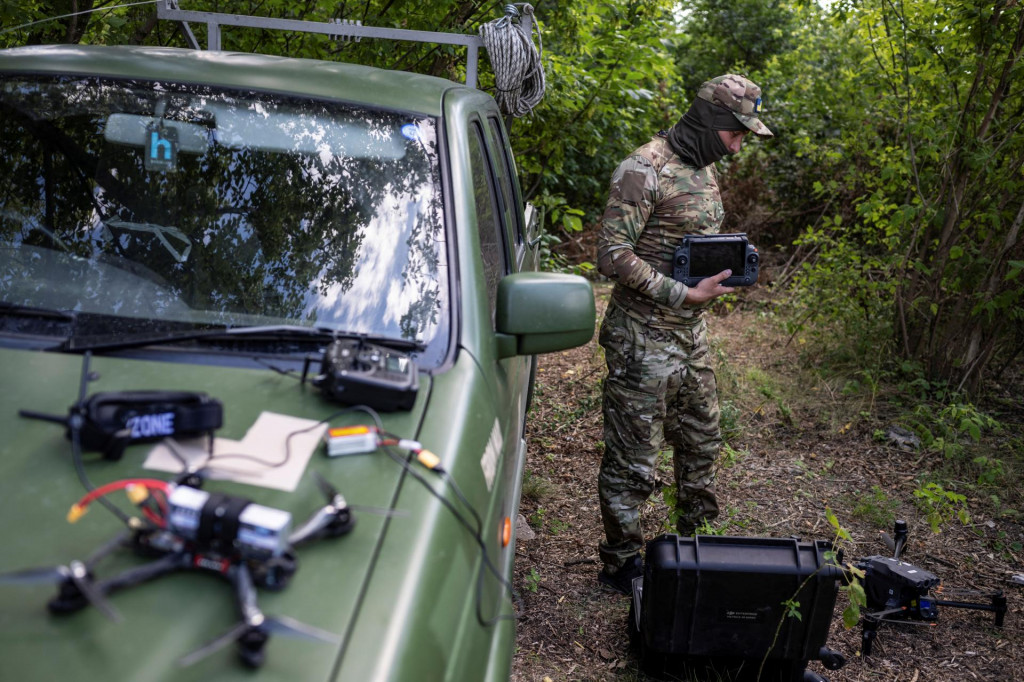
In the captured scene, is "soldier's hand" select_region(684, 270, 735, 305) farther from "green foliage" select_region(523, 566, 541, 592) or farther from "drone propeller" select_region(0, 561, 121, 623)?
"drone propeller" select_region(0, 561, 121, 623)

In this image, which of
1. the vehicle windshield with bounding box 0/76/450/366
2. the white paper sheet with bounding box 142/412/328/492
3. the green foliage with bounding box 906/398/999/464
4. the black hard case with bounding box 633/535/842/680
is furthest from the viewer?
the green foliage with bounding box 906/398/999/464

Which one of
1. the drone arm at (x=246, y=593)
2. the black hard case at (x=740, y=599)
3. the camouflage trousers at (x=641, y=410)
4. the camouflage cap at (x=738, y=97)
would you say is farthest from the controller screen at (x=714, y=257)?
the drone arm at (x=246, y=593)

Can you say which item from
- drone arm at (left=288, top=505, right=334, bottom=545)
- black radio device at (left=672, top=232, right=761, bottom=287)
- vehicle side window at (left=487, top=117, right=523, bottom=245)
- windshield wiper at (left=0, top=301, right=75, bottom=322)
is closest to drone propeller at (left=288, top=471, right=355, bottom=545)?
drone arm at (left=288, top=505, right=334, bottom=545)

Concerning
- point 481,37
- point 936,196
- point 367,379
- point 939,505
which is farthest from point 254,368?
point 936,196

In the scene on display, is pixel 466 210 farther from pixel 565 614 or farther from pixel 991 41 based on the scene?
pixel 991 41

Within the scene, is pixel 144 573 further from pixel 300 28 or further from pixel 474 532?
pixel 300 28

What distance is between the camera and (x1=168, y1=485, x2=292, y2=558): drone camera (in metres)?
1.48

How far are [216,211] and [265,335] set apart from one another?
48cm

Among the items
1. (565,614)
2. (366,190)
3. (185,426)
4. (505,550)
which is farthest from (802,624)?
(185,426)

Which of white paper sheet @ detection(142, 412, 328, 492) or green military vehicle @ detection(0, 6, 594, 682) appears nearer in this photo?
green military vehicle @ detection(0, 6, 594, 682)

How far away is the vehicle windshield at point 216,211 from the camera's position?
2.29 metres

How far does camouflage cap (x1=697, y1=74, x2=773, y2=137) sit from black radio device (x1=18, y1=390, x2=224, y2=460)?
2.63 metres

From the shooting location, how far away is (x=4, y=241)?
241 cm

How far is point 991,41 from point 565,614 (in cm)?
427
